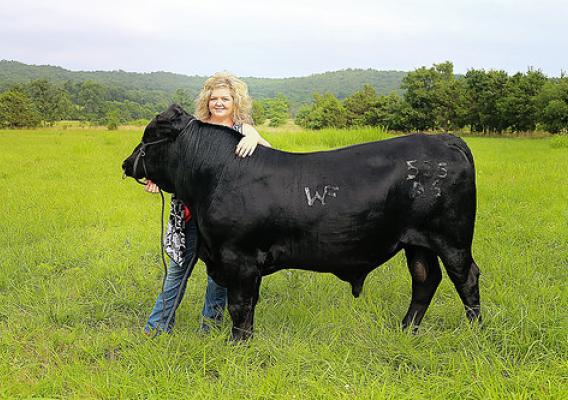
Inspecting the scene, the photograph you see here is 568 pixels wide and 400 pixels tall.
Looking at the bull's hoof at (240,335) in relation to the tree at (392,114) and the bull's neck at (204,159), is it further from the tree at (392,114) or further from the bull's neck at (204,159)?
the tree at (392,114)

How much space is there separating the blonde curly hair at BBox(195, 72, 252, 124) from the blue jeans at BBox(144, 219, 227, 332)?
2.88 feet

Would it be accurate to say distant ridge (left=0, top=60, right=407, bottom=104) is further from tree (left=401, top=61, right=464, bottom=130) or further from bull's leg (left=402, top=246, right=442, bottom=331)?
bull's leg (left=402, top=246, right=442, bottom=331)

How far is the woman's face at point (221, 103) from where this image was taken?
4.02 metres

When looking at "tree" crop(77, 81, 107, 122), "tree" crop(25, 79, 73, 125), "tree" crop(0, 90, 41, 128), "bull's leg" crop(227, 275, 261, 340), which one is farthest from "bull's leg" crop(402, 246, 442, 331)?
"tree" crop(77, 81, 107, 122)

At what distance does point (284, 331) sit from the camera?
4.17 metres

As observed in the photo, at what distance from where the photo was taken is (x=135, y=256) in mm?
6340

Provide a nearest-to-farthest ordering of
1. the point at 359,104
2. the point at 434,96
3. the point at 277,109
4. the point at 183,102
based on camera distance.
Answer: the point at 183,102 < the point at 434,96 < the point at 359,104 < the point at 277,109

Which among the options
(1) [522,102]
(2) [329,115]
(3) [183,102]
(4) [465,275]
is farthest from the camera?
(2) [329,115]

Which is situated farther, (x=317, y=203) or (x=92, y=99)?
(x=92, y=99)

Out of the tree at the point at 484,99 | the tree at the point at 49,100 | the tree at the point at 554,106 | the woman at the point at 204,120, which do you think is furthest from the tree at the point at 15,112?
the woman at the point at 204,120

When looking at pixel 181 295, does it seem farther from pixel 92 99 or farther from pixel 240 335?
pixel 92 99

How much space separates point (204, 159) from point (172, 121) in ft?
1.16

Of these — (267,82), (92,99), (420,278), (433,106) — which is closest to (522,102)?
(433,106)

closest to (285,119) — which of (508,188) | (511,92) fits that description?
(511,92)
